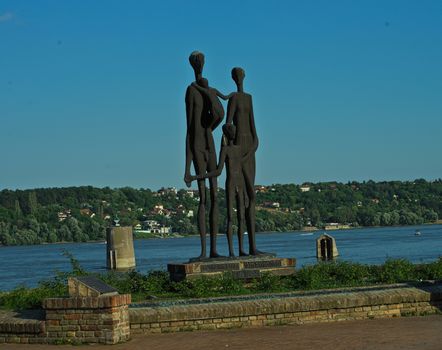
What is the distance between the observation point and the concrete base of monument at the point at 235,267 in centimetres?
1770

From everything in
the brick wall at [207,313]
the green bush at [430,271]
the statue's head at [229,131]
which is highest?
the statue's head at [229,131]

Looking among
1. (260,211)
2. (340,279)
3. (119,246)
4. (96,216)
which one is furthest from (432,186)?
(340,279)

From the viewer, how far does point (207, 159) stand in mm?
18750

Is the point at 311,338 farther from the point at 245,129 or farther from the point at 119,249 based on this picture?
the point at 119,249

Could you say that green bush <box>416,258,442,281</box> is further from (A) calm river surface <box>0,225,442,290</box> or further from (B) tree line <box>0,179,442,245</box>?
(B) tree line <box>0,179,442,245</box>

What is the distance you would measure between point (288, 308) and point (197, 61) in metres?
6.23

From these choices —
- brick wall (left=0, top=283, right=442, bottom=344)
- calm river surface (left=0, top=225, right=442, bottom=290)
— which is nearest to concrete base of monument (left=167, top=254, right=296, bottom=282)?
brick wall (left=0, top=283, right=442, bottom=344)

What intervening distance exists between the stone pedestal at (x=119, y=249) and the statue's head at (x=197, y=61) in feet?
185

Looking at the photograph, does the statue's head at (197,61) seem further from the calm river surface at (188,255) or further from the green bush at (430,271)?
the calm river surface at (188,255)

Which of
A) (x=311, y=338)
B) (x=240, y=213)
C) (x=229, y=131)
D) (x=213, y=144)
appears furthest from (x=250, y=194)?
(x=311, y=338)

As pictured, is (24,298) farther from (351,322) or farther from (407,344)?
(407,344)

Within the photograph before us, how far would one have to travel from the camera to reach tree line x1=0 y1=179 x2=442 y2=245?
154 m

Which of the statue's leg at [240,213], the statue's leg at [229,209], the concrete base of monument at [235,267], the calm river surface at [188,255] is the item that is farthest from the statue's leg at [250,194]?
the calm river surface at [188,255]

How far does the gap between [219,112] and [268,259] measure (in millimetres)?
3115
